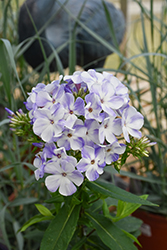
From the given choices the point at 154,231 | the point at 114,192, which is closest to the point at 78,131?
the point at 114,192

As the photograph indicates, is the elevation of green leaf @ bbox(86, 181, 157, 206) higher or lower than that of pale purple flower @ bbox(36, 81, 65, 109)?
lower

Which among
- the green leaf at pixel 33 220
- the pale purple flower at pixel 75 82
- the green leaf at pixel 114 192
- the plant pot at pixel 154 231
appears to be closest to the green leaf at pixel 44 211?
the green leaf at pixel 33 220

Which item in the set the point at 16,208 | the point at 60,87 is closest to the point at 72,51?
the point at 60,87

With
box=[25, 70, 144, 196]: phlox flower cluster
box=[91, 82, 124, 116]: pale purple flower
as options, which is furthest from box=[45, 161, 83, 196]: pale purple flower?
box=[91, 82, 124, 116]: pale purple flower

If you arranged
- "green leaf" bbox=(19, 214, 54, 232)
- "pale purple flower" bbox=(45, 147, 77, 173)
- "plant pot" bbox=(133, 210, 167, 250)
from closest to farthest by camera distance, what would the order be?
"pale purple flower" bbox=(45, 147, 77, 173)
"green leaf" bbox=(19, 214, 54, 232)
"plant pot" bbox=(133, 210, 167, 250)

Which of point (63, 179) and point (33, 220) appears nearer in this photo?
point (63, 179)

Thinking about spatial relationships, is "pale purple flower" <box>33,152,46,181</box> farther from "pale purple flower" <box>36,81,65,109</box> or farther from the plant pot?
the plant pot

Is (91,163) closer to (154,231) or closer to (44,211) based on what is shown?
(44,211)

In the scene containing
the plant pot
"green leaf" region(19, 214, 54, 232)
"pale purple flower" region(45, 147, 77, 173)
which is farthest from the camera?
the plant pot
